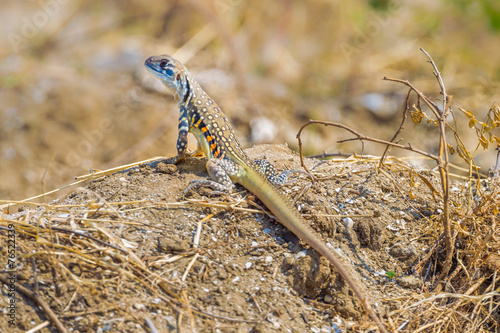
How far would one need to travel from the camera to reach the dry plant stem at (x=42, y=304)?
276cm

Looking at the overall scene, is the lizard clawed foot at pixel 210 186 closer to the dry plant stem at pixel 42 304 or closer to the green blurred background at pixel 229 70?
the dry plant stem at pixel 42 304

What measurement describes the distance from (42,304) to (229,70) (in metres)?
8.63

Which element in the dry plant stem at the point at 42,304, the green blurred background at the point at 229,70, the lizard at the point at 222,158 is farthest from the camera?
the green blurred background at the point at 229,70

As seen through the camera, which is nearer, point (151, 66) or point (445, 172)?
point (445, 172)

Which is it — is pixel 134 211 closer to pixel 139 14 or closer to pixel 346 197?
pixel 346 197

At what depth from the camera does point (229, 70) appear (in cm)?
1091

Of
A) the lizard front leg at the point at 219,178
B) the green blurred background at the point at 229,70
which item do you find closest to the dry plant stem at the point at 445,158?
the lizard front leg at the point at 219,178

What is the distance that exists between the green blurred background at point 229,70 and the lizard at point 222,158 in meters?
4.15

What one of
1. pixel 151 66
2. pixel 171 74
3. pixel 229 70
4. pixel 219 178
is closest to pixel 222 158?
pixel 219 178

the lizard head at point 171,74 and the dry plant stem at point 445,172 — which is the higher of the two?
the lizard head at point 171,74

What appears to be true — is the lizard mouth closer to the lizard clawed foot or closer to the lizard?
the lizard

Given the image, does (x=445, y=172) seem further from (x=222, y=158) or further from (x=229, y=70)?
(x=229, y=70)

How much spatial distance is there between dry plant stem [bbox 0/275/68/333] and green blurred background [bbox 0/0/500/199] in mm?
5329

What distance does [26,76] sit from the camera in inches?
375
